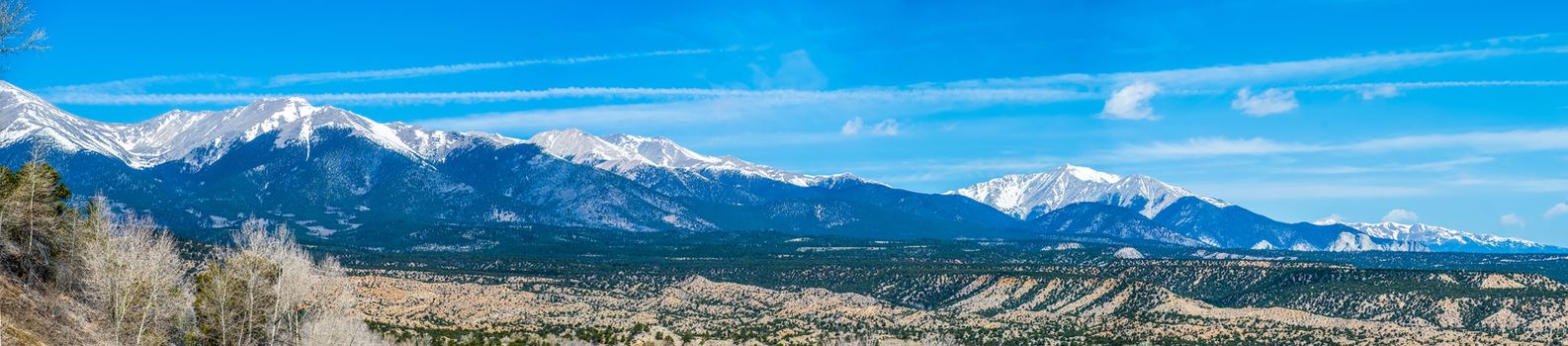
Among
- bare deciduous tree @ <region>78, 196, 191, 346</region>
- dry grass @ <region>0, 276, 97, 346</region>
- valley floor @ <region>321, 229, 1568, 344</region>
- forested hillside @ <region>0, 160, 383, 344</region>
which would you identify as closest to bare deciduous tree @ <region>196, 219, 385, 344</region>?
forested hillside @ <region>0, 160, 383, 344</region>

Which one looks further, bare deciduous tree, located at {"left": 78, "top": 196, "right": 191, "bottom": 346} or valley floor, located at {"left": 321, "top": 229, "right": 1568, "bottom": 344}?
valley floor, located at {"left": 321, "top": 229, "right": 1568, "bottom": 344}

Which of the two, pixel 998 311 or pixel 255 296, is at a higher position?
pixel 998 311

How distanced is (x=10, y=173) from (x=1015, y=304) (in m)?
138

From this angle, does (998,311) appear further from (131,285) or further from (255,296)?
(131,285)

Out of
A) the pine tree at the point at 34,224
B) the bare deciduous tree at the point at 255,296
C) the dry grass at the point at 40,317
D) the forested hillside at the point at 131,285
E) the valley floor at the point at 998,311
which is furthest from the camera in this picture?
the valley floor at the point at 998,311

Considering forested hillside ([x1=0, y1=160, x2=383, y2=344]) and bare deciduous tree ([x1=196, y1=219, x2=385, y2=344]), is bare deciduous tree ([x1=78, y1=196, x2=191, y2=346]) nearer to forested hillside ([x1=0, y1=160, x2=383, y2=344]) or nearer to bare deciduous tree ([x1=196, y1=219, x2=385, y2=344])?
forested hillside ([x1=0, y1=160, x2=383, y2=344])

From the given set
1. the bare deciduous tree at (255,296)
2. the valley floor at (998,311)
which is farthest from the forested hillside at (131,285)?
the valley floor at (998,311)

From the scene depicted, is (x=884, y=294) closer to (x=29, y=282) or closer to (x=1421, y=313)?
(x=1421, y=313)

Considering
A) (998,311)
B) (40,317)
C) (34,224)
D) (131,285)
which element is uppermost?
(34,224)

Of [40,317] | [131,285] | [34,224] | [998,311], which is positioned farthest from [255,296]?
[998,311]

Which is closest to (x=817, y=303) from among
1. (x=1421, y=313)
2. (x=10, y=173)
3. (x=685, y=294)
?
(x=685, y=294)

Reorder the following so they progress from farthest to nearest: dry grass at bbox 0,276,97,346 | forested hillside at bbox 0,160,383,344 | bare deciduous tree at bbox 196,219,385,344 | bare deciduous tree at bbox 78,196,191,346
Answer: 1. bare deciduous tree at bbox 196,219,385,344
2. forested hillside at bbox 0,160,383,344
3. bare deciduous tree at bbox 78,196,191,346
4. dry grass at bbox 0,276,97,346

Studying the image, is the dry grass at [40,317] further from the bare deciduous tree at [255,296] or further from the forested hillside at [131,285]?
the bare deciduous tree at [255,296]

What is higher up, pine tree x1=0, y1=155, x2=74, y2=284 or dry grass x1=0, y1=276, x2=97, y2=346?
pine tree x1=0, y1=155, x2=74, y2=284
